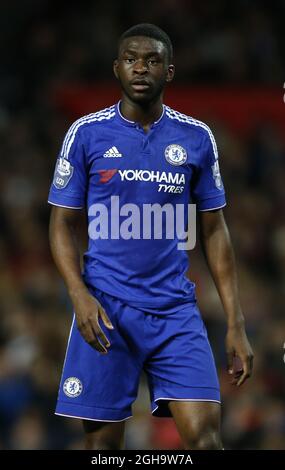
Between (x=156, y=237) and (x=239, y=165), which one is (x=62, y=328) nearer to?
(x=239, y=165)

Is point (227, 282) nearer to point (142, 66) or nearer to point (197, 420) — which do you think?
point (197, 420)

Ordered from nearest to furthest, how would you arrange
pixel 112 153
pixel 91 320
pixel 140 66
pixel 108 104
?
pixel 91 320 < pixel 140 66 < pixel 112 153 < pixel 108 104

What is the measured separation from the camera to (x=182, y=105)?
11.4m

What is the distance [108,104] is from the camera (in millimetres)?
11234

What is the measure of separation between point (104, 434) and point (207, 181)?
1.17m

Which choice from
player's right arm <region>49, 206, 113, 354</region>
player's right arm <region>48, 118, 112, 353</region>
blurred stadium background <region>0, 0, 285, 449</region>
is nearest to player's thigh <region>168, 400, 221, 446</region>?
player's right arm <region>49, 206, 113, 354</region>

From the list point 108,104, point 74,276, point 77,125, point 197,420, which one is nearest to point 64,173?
point 77,125

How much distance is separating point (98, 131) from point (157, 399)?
1.16 m

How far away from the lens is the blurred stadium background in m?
8.81

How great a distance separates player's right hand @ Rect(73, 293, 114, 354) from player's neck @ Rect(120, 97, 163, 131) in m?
0.80

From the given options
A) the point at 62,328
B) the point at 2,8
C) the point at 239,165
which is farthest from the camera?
the point at 2,8

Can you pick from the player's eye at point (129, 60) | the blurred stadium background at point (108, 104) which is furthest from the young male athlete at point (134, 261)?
the blurred stadium background at point (108, 104)
